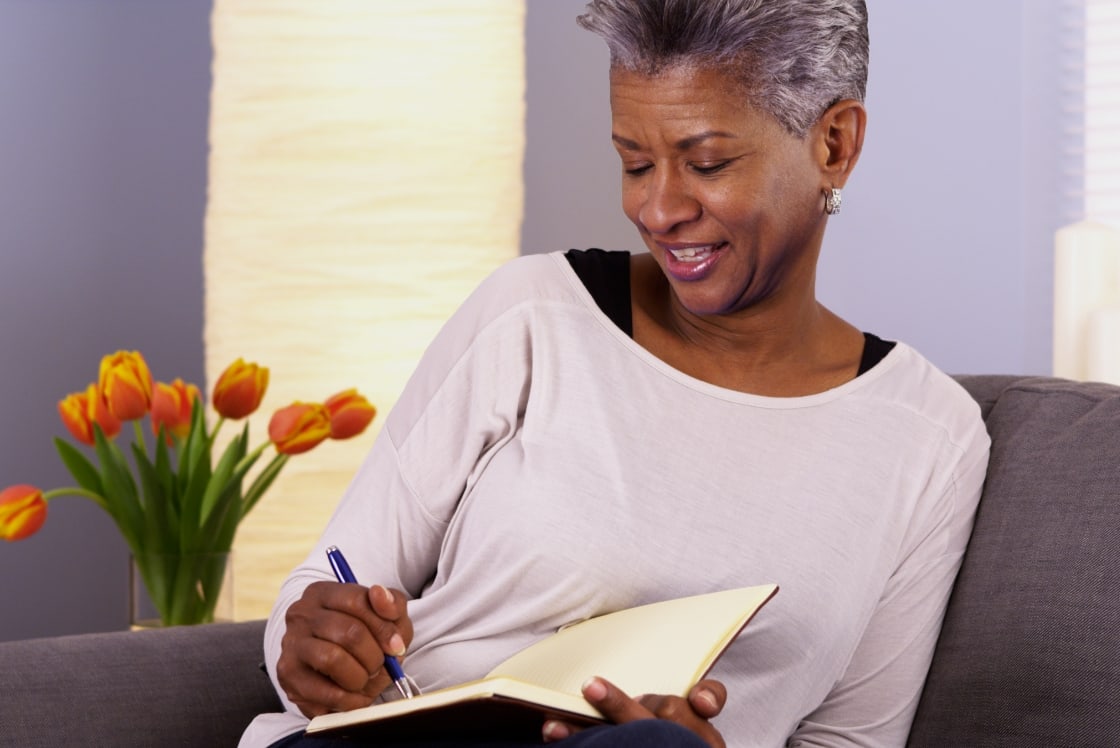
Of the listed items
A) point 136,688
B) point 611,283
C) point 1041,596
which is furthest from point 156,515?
point 1041,596

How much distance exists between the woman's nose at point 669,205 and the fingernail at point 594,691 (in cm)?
43

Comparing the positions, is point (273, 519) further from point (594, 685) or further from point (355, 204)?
point (594, 685)

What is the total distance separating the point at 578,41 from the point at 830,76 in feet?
4.25

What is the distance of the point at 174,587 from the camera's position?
5.50ft

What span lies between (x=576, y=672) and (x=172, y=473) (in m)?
0.95

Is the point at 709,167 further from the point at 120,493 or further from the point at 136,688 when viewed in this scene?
the point at 120,493

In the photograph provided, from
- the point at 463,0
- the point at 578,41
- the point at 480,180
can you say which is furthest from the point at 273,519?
the point at 578,41

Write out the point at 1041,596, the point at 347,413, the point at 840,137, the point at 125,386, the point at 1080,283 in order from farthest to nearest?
the point at 347,413 → the point at 125,386 → the point at 1080,283 → the point at 840,137 → the point at 1041,596

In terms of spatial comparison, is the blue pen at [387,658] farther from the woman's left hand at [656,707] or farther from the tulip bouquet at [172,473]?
the tulip bouquet at [172,473]

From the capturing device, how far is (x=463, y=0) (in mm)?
1984

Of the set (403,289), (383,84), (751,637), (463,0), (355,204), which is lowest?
(751,637)

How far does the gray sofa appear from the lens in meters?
1.06

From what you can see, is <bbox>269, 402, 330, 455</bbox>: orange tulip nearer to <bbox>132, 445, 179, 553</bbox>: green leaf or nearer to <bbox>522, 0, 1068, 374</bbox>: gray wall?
<bbox>132, 445, 179, 553</bbox>: green leaf

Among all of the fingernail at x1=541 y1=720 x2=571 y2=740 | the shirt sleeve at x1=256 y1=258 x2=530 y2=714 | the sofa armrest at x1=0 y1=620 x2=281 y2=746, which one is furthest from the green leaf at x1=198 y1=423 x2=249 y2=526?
the fingernail at x1=541 y1=720 x2=571 y2=740
